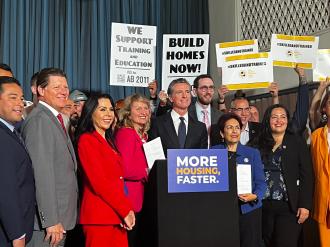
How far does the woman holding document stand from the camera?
2.83m

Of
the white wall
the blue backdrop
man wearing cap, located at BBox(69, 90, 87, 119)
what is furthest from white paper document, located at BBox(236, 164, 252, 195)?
the blue backdrop

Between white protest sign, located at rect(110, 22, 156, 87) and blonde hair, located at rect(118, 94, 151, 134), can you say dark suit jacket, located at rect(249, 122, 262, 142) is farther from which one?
white protest sign, located at rect(110, 22, 156, 87)

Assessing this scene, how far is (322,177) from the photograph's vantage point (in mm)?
3277

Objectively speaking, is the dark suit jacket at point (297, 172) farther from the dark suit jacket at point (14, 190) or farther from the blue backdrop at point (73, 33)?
the blue backdrop at point (73, 33)

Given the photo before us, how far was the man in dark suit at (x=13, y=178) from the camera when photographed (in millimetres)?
2084

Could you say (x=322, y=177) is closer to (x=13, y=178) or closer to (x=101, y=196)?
(x=101, y=196)

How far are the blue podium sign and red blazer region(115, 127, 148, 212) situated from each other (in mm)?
387

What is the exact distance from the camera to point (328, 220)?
3227 millimetres

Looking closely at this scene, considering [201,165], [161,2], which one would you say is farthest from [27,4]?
[201,165]

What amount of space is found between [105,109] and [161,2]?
3.72m

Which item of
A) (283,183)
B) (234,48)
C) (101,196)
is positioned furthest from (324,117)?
(101,196)

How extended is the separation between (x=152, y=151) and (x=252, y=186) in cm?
69

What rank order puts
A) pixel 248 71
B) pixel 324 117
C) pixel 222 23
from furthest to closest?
1. pixel 222 23
2. pixel 248 71
3. pixel 324 117

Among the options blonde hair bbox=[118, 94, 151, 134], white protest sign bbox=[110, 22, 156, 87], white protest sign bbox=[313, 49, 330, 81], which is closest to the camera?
blonde hair bbox=[118, 94, 151, 134]
